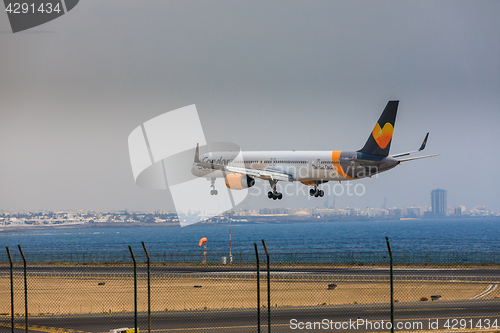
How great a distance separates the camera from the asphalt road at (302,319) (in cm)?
2336

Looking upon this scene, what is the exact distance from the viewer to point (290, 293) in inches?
1426

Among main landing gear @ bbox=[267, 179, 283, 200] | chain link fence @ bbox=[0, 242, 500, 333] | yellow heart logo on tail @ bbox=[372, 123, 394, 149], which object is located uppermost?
yellow heart logo on tail @ bbox=[372, 123, 394, 149]

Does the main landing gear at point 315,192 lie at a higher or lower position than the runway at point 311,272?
higher

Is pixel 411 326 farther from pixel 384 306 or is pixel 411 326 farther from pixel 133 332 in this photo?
pixel 133 332

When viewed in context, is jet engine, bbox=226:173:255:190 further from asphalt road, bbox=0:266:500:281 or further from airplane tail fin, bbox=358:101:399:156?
airplane tail fin, bbox=358:101:399:156

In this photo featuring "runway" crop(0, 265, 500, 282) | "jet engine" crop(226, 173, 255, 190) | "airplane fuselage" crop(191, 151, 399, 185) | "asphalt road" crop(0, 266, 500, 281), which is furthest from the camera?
"jet engine" crop(226, 173, 255, 190)

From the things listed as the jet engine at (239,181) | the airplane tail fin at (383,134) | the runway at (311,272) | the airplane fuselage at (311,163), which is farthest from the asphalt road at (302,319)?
the jet engine at (239,181)

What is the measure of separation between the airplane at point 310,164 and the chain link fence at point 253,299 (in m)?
8.46

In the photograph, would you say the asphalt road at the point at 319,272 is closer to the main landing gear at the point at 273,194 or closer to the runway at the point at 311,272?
the runway at the point at 311,272

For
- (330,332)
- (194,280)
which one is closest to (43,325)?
(330,332)

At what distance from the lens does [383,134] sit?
54.4m

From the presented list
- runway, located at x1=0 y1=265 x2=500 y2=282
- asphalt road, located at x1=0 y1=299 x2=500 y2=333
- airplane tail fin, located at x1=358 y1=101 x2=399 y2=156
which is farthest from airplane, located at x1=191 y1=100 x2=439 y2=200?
asphalt road, located at x1=0 y1=299 x2=500 y2=333

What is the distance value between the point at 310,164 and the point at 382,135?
23.8 feet

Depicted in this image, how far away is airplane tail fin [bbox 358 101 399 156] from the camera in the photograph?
2130 inches
